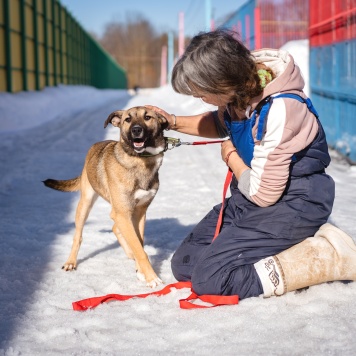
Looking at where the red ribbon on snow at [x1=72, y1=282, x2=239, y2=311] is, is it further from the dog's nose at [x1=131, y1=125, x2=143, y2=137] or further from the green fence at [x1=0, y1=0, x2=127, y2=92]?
the green fence at [x1=0, y1=0, x2=127, y2=92]

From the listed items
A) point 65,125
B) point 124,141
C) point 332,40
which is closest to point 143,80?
point 65,125

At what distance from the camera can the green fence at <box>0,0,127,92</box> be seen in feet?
46.9

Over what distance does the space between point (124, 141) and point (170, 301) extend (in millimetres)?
1200

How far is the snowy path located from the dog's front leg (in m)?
0.09

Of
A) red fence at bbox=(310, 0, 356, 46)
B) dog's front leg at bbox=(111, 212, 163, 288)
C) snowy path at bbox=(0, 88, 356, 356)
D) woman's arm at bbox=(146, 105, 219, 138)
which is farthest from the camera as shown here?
red fence at bbox=(310, 0, 356, 46)

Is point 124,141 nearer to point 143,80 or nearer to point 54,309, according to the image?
point 54,309

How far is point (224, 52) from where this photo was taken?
8.70 feet

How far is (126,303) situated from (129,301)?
1.3 inches

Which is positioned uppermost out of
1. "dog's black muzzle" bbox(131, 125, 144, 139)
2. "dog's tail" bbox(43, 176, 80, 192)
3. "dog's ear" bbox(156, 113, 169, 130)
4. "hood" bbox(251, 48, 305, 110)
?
"hood" bbox(251, 48, 305, 110)

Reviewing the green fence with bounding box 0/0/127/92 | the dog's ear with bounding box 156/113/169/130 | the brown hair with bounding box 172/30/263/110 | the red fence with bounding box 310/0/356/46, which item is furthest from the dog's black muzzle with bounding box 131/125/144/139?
the green fence with bounding box 0/0/127/92

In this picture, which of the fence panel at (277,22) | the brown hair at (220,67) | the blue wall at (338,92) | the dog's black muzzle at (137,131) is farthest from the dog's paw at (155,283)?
the fence panel at (277,22)

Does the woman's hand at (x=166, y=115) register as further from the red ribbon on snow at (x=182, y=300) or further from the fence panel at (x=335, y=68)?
the fence panel at (x=335, y=68)

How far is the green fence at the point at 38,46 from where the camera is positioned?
14.3m

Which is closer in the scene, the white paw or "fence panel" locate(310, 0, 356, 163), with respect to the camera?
the white paw
